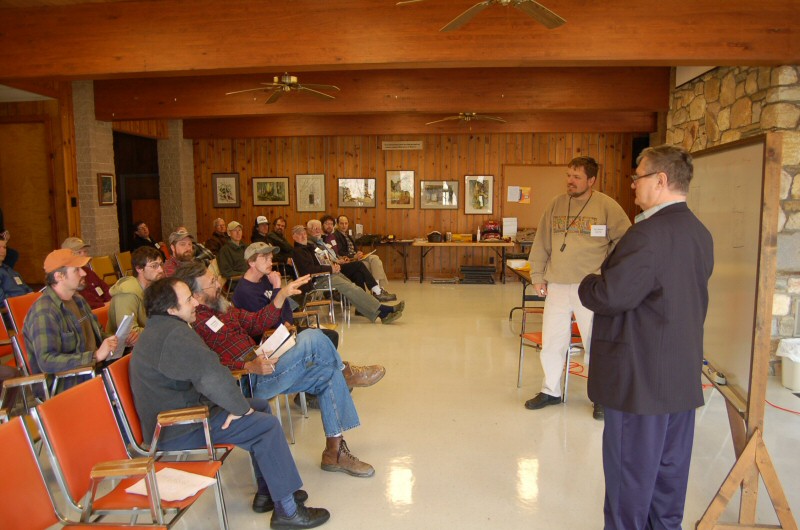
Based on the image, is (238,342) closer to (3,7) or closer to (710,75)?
(3,7)

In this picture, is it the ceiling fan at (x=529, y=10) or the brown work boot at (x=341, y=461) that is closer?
the brown work boot at (x=341, y=461)

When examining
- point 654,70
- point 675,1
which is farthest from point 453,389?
point 654,70

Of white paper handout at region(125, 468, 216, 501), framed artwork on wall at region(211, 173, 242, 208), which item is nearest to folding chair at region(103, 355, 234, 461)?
white paper handout at region(125, 468, 216, 501)

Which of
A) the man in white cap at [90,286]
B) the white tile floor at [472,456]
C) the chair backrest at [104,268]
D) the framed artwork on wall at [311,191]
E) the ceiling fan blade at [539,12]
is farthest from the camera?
the framed artwork on wall at [311,191]

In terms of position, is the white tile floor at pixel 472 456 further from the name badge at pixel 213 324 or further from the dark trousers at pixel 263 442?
the name badge at pixel 213 324

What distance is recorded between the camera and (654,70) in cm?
670

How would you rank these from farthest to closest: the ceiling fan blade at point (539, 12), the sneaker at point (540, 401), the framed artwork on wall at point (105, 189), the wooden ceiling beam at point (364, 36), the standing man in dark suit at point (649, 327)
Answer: the framed artwork on wall at point (105, 189) → the wooden ceiling beam at point (364, 36) → the sneaker at point (540, 401) → the ceiling fan blade at point (539, 12) → the standing man in dark suit at point (649, 327)

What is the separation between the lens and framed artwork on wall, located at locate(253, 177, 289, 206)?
10.6 metres

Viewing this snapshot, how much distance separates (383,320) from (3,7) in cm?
467

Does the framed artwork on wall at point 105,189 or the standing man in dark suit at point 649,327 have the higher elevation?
the framed artwork on wall at point 105,189

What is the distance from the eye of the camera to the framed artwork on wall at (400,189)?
10414 millimetres

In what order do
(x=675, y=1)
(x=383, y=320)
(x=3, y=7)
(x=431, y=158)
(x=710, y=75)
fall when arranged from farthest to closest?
1. (x=431, y=158)
2. (x=383, y=320)
3. (x=710, y=75)
4. (x=3, y=7)
5. (x=675, y=1)

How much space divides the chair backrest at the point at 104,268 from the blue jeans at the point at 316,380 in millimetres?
4616

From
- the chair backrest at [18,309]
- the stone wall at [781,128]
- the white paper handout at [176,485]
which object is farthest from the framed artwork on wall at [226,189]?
the white paper handout at [176,485]
